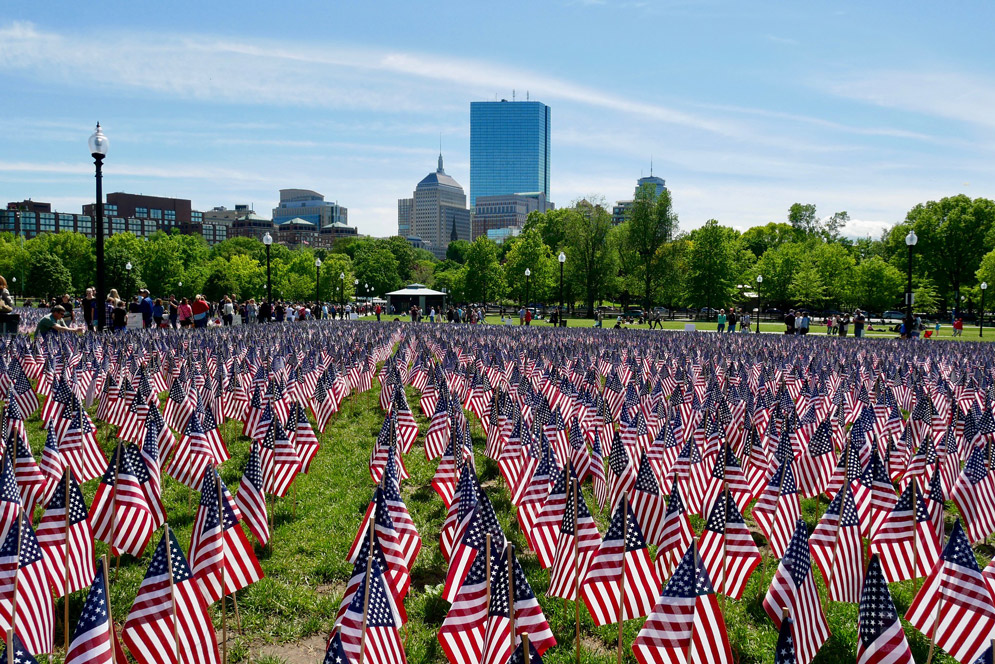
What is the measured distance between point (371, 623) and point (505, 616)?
70 centimetres

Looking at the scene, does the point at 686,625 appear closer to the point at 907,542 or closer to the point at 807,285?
the point at 907,542

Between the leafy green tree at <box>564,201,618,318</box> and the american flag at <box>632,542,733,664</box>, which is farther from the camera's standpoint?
the leafy green tree at <box>564,201,618,318</box>

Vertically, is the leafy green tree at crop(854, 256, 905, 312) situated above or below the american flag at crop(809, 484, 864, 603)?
above

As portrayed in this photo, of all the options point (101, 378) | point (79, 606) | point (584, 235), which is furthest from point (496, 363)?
point (584, 235)

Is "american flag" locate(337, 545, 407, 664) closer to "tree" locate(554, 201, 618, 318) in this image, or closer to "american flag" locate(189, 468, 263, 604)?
"american flag" locate(189, 468, 263, 604)

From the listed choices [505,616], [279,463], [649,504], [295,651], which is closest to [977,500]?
[649,504]

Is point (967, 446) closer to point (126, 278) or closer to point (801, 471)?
point (801, 471)

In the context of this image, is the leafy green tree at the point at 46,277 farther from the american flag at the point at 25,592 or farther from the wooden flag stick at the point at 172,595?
the wooden flag stick at the point at 172,595

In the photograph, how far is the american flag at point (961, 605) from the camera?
4.05 m

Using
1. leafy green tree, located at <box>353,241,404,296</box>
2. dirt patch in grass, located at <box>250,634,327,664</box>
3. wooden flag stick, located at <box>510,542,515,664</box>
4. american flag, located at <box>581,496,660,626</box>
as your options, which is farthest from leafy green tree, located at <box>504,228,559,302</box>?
wooden flag stick, located at <box>510,542,515,664</box>

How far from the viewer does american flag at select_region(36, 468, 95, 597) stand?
186 inches

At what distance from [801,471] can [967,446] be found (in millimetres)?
2639

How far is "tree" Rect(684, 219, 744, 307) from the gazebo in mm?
25550

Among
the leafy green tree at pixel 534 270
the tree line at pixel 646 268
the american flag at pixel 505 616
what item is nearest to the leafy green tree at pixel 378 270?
the tree line at pixel 646 268
